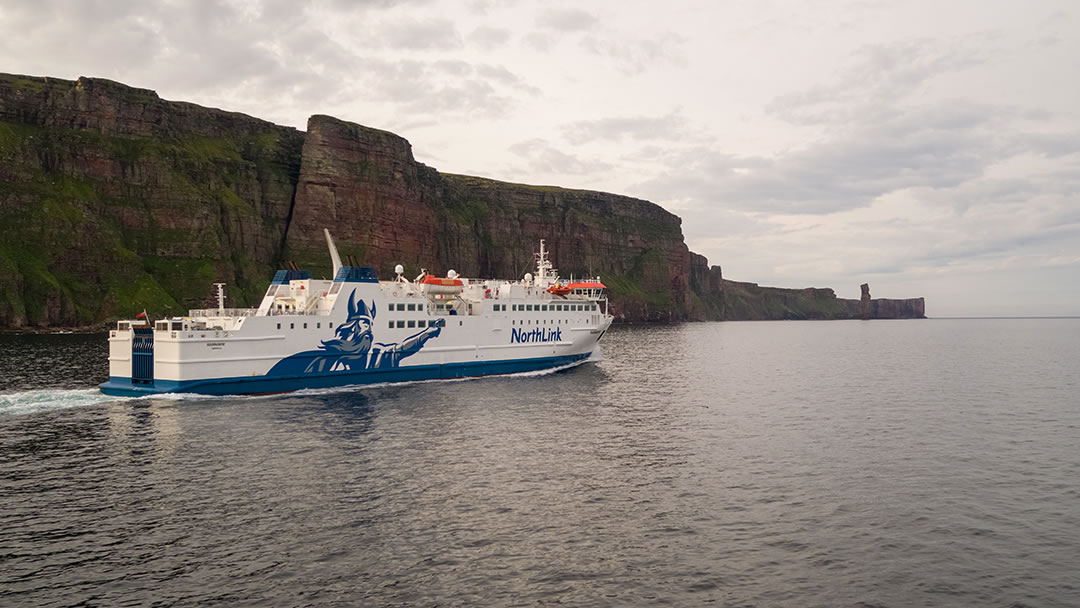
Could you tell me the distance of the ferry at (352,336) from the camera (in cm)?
4212

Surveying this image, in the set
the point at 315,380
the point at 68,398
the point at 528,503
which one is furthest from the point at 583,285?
the point at 528,503

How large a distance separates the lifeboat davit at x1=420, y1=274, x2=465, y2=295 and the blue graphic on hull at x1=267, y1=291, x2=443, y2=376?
4.16 metres

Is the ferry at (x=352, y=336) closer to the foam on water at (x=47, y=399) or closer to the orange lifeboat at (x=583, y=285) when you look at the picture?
the orange lifeboat at (x=583, y=285)

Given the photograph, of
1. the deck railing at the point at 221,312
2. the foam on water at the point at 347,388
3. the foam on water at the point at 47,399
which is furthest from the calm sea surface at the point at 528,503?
the deck railing at the point at 221,312

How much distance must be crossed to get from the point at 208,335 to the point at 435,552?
3035cm

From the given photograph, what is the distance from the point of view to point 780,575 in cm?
1686

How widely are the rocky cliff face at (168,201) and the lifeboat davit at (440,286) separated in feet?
297

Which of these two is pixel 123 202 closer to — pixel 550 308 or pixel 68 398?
pixel 68 398

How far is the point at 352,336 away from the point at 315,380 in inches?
159

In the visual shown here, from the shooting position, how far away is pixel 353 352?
157 feet

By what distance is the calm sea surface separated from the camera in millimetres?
16172

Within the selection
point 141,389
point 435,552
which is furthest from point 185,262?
point 435,552

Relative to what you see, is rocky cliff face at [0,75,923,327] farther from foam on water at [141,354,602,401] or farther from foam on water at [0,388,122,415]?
foam on water at [141,354,602,401]

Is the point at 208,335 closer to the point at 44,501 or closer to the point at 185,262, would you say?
the point at 44,501
